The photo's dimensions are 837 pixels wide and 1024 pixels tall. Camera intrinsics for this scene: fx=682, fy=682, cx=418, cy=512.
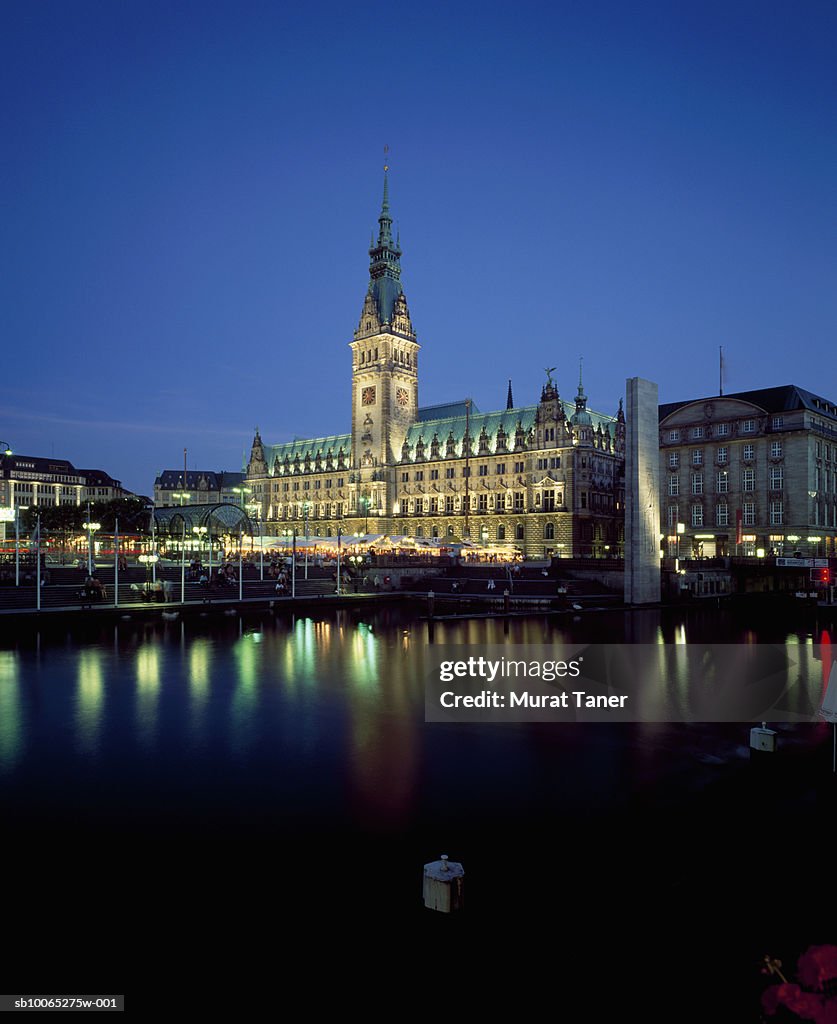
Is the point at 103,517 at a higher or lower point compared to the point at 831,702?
higher

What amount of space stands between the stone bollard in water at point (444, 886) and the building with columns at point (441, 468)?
9965 cm

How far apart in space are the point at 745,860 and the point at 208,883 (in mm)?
9708

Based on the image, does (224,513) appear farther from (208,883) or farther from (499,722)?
(208,883)

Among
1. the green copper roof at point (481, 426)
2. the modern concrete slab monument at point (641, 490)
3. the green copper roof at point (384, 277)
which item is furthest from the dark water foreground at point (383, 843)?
the green copper roof at point (384, 277)

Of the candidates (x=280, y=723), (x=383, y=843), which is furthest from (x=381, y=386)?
(x=383, y=843)

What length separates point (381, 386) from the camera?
146250 mm

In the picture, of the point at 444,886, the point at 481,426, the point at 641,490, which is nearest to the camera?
the point at 444,886

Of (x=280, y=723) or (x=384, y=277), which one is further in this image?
(x=384, y=277)

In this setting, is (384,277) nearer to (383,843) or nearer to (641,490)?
(641,490)

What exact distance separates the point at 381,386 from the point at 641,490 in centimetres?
8613

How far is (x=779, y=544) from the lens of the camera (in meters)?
101

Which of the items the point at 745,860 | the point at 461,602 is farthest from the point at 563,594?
the point at 745,860

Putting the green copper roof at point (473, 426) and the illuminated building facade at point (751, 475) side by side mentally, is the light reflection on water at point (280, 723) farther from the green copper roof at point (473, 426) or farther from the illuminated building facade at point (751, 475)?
the green copper roof at point (473, 426)

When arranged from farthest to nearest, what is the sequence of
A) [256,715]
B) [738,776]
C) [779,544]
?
[779,544] < [256,715] < [738,776]
